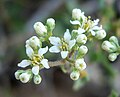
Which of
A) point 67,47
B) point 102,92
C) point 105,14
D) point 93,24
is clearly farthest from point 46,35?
point 102,92

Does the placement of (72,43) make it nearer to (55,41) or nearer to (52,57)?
(55,41)

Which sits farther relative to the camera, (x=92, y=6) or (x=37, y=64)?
(x=92, y=6)

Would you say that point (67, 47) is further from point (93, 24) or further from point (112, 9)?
point (112, 9)

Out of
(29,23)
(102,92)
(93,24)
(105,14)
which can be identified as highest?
(29,23)

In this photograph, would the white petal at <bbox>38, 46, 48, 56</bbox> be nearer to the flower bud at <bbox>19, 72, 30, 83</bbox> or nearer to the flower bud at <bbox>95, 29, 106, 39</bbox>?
the flower bud at <bbox>19, 72, 30, 83</bbox>

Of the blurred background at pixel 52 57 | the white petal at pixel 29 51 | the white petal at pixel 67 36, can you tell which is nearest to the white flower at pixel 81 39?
the white petal at pixel 67 36

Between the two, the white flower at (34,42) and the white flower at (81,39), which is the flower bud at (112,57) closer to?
the white flower at (81,39)

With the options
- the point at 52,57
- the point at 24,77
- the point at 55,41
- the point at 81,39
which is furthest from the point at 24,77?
the point at 52,57

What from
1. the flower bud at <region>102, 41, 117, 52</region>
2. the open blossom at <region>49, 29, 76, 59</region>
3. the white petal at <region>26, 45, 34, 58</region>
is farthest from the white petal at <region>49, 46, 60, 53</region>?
the flower bud at <region>102, 41, 117, 52</region>
